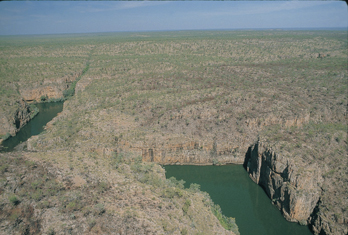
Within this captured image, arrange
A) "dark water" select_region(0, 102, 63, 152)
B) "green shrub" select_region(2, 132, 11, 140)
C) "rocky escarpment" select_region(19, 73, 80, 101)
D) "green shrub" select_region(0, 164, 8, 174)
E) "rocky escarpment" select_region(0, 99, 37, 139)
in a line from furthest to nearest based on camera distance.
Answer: "rocky escarpment" select_region(19, 73, 80, 101)
"rocky escarpment" select_region(0, 99, 37, 139)
"green shrub" select_region(2, 132, 11, 140)
"dark water" select_region(0, 102, 63, 152)
"green shrub" select_region(0, 164, 8, 174)

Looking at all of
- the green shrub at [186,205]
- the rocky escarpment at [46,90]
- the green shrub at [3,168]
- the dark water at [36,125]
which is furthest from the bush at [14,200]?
the rocky escarpment at [46,90]

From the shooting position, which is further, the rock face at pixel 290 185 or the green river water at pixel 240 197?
the green river water at pixel 240 197

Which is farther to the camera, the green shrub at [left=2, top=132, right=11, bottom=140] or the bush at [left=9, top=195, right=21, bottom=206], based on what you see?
the green shrub at [left=2, top=132, right=11, bottom=140]

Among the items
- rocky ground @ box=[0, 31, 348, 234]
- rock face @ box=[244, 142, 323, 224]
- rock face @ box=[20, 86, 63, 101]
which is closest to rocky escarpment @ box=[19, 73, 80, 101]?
rock face @ box=[20, 86, 63, 101]

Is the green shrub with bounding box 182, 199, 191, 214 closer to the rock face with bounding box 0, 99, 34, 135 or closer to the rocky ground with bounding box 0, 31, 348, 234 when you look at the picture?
the rocky ground with bounding box 0, 31, 348, 234

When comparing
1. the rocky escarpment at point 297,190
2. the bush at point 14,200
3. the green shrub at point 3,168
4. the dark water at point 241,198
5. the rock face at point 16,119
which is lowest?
the dark water at point 241,198

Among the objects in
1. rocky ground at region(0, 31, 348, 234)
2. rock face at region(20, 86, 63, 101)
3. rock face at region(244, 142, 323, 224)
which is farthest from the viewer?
rock face at region(20, 86, 63, 101)

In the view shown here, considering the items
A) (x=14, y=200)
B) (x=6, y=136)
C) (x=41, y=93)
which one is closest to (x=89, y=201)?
(x=14, y=200)

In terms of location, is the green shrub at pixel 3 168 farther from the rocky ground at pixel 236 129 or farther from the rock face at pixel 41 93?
the rock face at pixel 41 93
